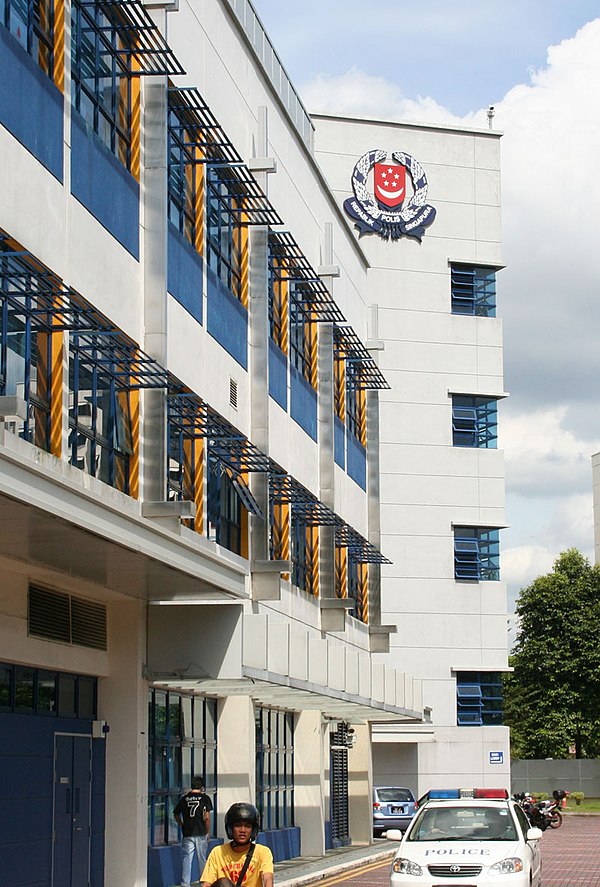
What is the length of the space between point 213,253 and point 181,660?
8209mm

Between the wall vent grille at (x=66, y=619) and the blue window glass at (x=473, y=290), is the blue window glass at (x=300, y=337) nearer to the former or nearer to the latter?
the wall vent grille at (x=66, y=619)

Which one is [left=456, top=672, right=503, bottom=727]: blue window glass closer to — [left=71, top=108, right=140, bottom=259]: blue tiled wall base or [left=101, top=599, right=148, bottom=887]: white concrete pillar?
[left=101, top=599, right=148, bottom=887]: white concrete pillar

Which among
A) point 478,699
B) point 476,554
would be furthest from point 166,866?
point 476,554

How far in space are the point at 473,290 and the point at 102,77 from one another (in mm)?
43627

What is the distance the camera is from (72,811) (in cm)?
2183

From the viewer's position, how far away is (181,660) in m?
23.0

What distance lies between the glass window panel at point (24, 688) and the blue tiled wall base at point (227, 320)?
792 cm

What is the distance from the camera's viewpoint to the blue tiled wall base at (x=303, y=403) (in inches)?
1379

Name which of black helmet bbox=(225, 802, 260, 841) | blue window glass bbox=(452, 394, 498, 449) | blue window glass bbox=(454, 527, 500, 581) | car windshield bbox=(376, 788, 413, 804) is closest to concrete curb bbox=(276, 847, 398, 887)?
car windshield bbox=(376, 788, 413, 804)

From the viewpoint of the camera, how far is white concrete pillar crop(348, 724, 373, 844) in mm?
43188

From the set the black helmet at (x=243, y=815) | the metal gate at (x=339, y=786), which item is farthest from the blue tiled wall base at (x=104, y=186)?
the metal gate at (x=339, y=786)

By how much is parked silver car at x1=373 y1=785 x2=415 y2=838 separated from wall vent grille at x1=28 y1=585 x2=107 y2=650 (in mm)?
27237

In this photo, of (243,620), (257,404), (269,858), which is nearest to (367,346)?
(257,404)

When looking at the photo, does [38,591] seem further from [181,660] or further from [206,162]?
[206,162]
